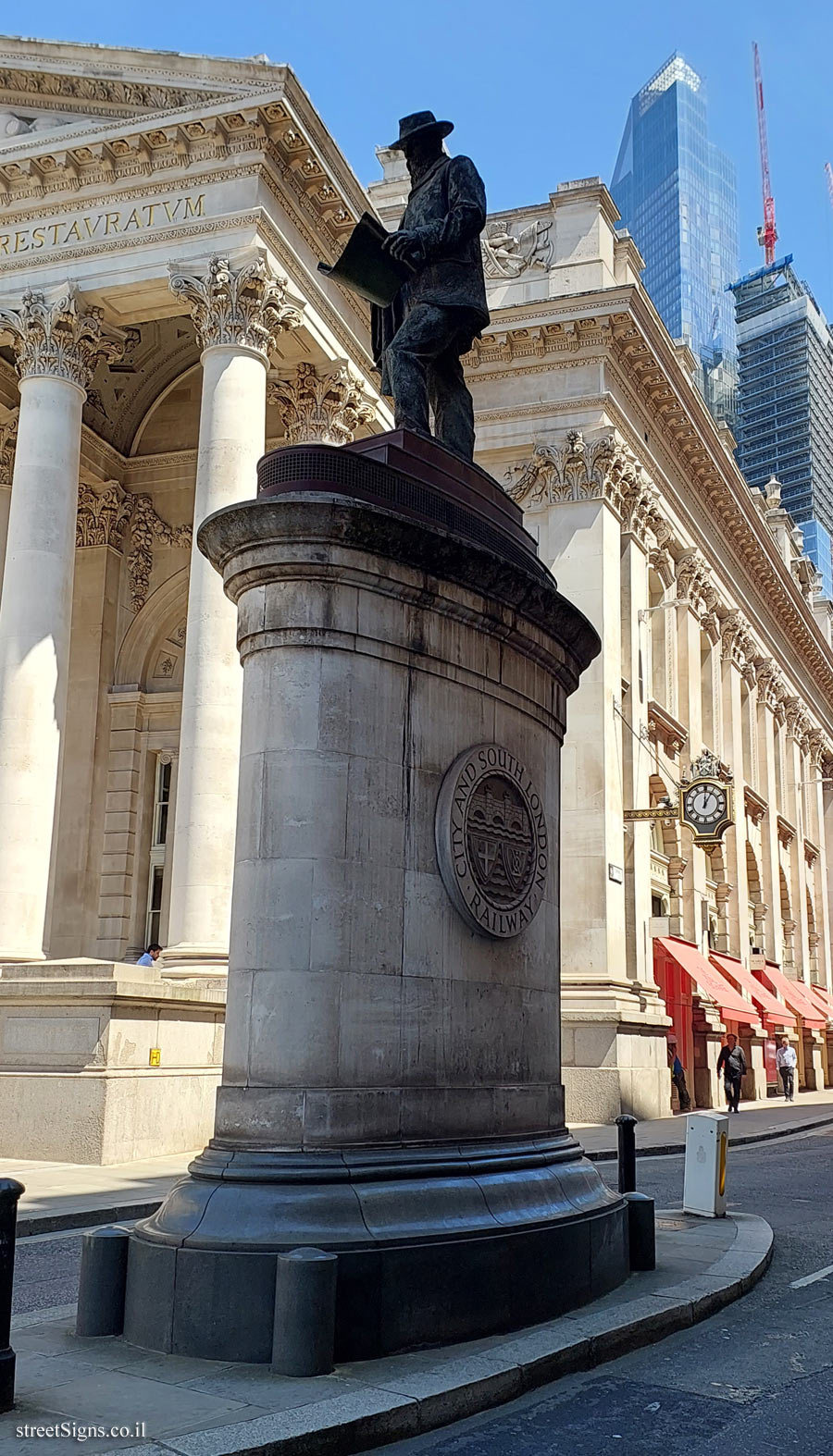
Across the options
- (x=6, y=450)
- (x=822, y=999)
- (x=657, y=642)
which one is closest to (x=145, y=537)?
(x=6, y=450)

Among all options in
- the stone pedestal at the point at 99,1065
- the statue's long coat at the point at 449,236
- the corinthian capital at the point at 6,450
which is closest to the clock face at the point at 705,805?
the stone pedestal at the point at 99,1065

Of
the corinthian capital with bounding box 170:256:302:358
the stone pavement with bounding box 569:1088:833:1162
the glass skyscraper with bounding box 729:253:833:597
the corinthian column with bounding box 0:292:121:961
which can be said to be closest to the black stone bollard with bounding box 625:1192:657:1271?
the stone pavement with bounding box 569:1088:833:1162

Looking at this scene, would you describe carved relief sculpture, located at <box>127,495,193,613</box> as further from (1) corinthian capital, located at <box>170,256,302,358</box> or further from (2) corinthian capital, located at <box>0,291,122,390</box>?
(1) corinthian capital, located at <box>170,256,302,358</box>

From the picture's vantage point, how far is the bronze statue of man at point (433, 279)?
9.52 m

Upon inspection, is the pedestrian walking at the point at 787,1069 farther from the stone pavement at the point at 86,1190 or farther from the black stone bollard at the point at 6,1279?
the black stone bollard at the point at 6,1279

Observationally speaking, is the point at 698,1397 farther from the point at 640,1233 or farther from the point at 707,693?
the point at 707,693

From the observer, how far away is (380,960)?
749cm

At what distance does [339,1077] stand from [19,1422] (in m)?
2.33

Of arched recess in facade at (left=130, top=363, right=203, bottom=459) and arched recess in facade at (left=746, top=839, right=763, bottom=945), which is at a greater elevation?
arched recess in facade at (left=130, top=363, right=203, bottom=459)

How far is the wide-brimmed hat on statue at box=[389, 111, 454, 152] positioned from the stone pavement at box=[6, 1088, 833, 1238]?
397 inches

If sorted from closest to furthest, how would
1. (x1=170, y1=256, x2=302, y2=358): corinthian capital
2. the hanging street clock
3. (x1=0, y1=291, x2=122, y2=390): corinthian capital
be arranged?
1. (x1=170, y1=256, x2=302, y2=358): corinthian capital
2. (x1=0, y1=291, x2=122, y2=390): corinthian capital
3. the hanging street clock

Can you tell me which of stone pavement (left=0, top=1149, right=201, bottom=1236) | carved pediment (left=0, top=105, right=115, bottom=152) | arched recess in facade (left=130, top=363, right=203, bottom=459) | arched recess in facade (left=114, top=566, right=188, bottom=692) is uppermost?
carved pediment (left=0, top=105, right=115, bottom=152)

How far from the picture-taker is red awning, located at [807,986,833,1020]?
54031 millimetres

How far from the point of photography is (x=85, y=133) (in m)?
24.4
